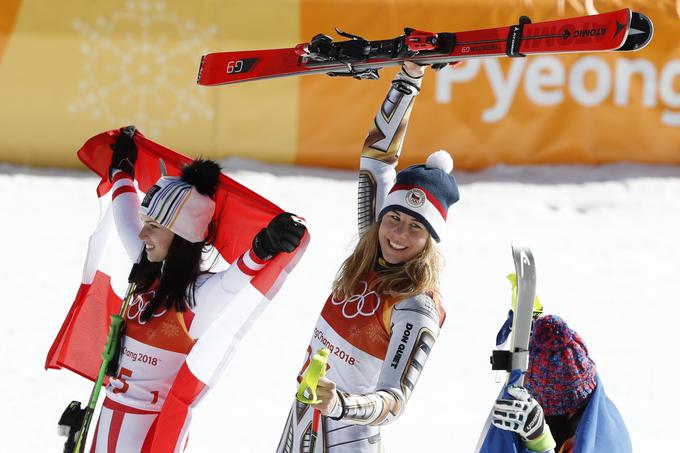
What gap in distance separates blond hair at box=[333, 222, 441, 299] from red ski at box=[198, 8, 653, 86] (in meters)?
0.74

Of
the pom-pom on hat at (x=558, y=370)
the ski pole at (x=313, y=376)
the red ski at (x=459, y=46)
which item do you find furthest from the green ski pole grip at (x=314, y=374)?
the red ski at (x=459, y=46)

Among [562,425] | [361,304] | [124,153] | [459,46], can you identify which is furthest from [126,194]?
[562,425]

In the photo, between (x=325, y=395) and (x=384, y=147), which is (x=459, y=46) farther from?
(x=325, y=395)

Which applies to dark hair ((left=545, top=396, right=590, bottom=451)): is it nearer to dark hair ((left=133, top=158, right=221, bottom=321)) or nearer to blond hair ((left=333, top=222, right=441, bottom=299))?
blond hair ((left=333, top=222, right=441, bottom=299))

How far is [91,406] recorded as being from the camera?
3600mm

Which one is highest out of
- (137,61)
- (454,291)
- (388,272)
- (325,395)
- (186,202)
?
(137,61)

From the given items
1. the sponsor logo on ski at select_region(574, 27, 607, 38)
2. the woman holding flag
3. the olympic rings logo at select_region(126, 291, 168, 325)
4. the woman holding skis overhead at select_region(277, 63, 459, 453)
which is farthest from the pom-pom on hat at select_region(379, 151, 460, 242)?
the olympic rings logo at select_region(126, 291, 168, 325)

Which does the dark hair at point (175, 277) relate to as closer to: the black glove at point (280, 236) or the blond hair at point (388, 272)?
the black glove at point (280, 236)

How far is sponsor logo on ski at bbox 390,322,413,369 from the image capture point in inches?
116

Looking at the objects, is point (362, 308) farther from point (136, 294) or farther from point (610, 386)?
point (610, 386)

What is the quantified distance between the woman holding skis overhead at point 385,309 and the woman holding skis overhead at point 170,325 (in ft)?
1.17

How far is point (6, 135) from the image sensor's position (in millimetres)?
8695

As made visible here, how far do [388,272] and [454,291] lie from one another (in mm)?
3806

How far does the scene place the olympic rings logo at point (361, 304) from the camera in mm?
3166
